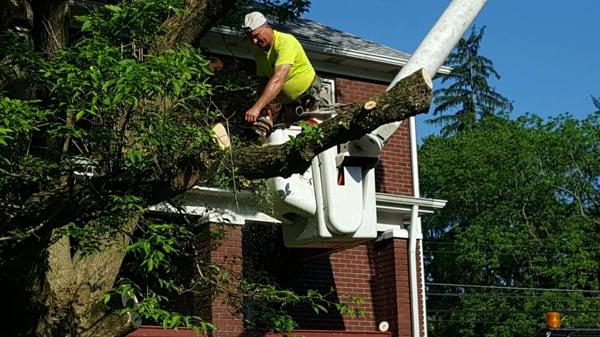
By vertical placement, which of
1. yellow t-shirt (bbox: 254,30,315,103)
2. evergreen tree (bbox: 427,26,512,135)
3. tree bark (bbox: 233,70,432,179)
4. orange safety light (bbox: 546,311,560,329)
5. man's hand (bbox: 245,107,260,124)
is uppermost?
evergreen tree (bbox: 427,26,512,135)

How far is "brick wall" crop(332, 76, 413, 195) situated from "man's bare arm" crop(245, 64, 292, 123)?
8526mm

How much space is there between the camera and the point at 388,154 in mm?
19953

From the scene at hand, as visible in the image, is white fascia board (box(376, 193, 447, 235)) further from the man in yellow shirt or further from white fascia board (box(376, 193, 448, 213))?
the man in yellow shirt

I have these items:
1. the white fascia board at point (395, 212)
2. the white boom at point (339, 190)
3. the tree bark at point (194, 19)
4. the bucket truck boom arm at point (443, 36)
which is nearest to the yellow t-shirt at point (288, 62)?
the white boom at point (339, 190)

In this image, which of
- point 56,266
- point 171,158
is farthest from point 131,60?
point 56,266

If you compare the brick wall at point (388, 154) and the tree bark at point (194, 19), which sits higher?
the brick wall at point (388, 154)

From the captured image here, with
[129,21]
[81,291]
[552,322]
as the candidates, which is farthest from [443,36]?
[552,322]

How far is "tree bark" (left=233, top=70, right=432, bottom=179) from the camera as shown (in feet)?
29.1

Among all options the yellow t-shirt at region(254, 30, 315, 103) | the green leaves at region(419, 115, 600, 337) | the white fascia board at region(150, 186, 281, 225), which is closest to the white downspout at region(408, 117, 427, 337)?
the white fascia board at region(150, 186, 281, 225)

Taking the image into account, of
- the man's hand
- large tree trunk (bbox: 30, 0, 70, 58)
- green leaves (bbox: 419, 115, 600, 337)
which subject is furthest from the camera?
green leaves (bbox: 419, 115, 600, 337)

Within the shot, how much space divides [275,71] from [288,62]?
14cm

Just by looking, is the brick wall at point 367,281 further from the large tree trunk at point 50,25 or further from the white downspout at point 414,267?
the large tree trunk at point 50,25

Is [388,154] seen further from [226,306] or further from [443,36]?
[443,36]

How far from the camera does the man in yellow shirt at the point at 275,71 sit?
1098cm
